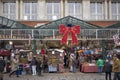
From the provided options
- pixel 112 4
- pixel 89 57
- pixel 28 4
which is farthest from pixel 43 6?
pixel 89 57

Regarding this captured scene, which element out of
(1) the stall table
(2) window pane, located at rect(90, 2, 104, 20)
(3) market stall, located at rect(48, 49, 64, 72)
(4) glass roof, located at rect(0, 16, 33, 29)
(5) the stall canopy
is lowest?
(1) the stall table

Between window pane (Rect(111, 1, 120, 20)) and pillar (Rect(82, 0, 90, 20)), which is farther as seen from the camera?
window pane (Rect(111, 1, 120, 20))

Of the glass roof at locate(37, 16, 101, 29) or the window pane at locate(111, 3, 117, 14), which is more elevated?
the window pane at locate(111, 3, 117, 14)

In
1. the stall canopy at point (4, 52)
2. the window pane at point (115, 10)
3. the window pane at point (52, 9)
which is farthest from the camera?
the window pane at point (115, 10)

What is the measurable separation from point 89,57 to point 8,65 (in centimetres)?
816

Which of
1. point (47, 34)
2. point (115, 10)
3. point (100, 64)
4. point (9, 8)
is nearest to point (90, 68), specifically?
point (100, 64)

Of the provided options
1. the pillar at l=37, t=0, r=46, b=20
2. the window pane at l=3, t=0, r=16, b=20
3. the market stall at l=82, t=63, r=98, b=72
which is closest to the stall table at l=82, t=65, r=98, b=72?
the market stall at l=82, t=63, r=98, b=72

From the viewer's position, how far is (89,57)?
99.8 feet

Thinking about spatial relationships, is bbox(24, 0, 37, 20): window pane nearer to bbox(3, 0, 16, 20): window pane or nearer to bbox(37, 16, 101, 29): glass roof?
bbox(3, 0, 16, 20): window pane

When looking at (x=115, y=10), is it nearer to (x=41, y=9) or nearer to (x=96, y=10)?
(x=96, y=10)

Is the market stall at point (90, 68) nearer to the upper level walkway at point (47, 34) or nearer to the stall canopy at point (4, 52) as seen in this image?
the upper level walkway at point (47, 34)

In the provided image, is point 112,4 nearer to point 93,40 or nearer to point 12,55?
point 93,40

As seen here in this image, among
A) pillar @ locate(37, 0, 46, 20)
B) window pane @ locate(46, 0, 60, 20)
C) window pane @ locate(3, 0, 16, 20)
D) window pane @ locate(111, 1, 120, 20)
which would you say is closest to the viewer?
pillar @ locate(37, 0, 46, 20)

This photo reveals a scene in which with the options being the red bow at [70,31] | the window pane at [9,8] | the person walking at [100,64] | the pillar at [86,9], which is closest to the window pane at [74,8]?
the pillar at [86,9]
